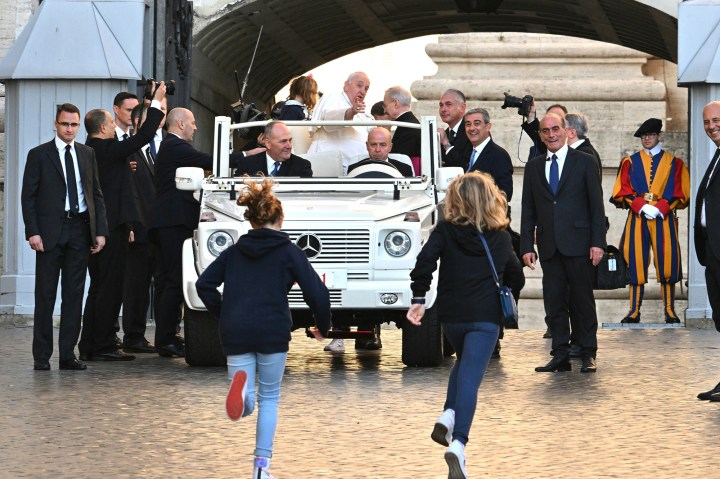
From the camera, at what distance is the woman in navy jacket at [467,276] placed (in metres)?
7.75

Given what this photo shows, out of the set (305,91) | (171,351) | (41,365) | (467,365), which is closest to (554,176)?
(171,351)

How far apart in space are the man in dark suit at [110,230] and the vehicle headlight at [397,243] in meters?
1.91

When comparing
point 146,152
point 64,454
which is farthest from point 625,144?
point 64,454

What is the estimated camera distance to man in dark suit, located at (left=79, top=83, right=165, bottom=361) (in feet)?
40.2

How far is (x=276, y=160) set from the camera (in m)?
12.5

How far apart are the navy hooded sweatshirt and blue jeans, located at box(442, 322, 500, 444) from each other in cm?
67

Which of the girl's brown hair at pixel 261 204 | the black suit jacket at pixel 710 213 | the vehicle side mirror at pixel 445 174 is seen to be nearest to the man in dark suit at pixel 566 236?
the vehicle side mirror at pixel 445 174

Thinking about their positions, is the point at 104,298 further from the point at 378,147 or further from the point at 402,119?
the point at 402,119

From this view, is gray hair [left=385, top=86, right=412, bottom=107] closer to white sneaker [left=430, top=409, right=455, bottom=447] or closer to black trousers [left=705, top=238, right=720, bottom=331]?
black trousers [left=705, top=238, right=720, bottom=331]

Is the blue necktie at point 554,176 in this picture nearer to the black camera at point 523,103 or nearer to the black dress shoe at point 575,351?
the black dress shoe at point 575,351

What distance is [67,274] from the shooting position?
1153cm

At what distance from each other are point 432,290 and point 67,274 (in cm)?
241

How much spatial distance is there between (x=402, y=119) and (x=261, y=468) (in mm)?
6916

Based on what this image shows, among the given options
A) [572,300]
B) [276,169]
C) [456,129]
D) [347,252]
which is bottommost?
[572,300]
